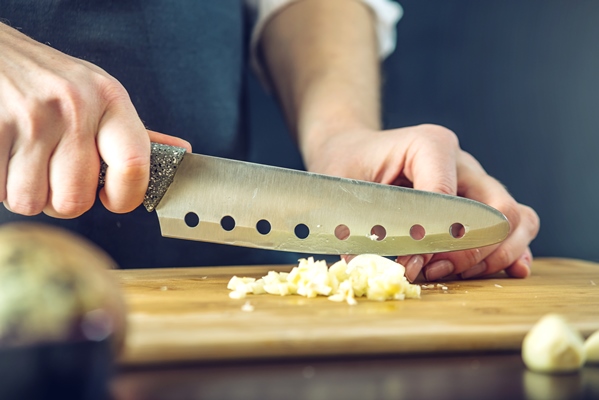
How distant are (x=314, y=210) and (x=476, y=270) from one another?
339mm

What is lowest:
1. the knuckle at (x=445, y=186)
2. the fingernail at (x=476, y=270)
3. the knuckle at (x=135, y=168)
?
the fingernail at (x=476, y=270)

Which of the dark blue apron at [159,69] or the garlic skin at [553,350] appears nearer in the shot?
the garlic skin at [553,350]

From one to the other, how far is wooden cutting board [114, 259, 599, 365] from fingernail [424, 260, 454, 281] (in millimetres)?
82

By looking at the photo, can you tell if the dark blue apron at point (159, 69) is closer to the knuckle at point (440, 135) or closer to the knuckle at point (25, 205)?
the knuckle at point (25, 205)

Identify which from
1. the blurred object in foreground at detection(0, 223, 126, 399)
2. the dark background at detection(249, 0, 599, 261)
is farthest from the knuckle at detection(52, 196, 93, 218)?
the dark background at detection(249, 0, 599, 261)

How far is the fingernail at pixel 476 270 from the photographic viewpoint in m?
1.21

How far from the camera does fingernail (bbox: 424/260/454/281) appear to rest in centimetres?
115

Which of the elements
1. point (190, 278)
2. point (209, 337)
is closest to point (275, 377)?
point (209, 337)

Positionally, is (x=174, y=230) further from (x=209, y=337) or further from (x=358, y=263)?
(x=209, y=337)

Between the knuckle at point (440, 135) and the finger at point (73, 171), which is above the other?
the knuckle at point (440, 135)

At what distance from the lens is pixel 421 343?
0.71 m

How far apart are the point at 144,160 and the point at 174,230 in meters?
0.17

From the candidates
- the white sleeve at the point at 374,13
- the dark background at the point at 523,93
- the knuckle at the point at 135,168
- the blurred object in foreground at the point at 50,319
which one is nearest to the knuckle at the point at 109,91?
the knuckle at the point at 135,168

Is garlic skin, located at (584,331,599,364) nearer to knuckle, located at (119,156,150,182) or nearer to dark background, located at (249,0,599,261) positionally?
knuckle, located at (119,156,150,182)
